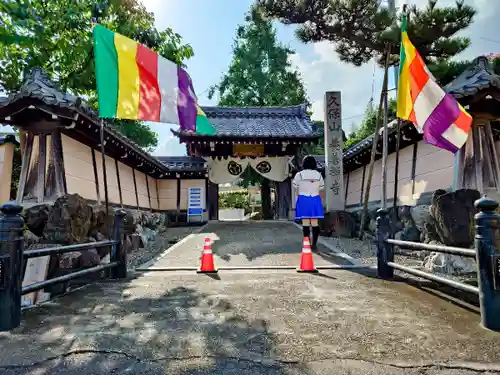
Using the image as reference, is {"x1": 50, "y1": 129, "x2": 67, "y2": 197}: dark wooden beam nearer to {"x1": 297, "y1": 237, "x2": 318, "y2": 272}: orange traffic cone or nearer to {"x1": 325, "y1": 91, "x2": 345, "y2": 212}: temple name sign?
{"x1": 297, "y1": 237, "x2": 318, "y2": 272}: orange traffic cone

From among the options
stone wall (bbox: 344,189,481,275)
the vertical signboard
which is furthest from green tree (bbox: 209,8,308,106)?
stone wall (bbox: 344,189,481,275)

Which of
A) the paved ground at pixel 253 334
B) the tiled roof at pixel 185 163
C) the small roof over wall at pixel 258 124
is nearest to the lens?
the paved ground at pixel 253 334

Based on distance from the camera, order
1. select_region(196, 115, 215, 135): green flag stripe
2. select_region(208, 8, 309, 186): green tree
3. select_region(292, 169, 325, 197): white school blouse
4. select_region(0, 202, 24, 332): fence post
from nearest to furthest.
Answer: select_region(0, 202, 24, 332): fence post, select_region(196, 115, 215, 135): green flag stripe, select_region(292, 169, 325, 197): white school blouse, select_region(208, 8, 309, 186): green tree

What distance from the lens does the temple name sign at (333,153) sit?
11492 mm

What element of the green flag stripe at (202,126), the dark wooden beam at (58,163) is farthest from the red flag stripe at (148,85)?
the dark wooden beam at (58,163)

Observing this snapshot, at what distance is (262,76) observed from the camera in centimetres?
2414

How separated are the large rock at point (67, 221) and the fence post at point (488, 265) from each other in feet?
21.1

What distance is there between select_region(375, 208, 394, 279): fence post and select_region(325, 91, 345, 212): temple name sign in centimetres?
663

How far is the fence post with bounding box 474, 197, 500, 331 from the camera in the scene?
8.09 ft

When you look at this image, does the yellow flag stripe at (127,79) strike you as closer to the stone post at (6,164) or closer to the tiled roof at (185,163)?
the stone post at (6,164)

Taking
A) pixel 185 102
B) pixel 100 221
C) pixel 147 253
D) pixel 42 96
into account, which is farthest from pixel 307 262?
pixel 42 96

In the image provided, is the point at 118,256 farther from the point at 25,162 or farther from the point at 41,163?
the point at 25,162

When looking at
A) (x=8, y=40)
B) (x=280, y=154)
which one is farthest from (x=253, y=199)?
(x=8, y=40)

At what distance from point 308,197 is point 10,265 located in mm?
5427
